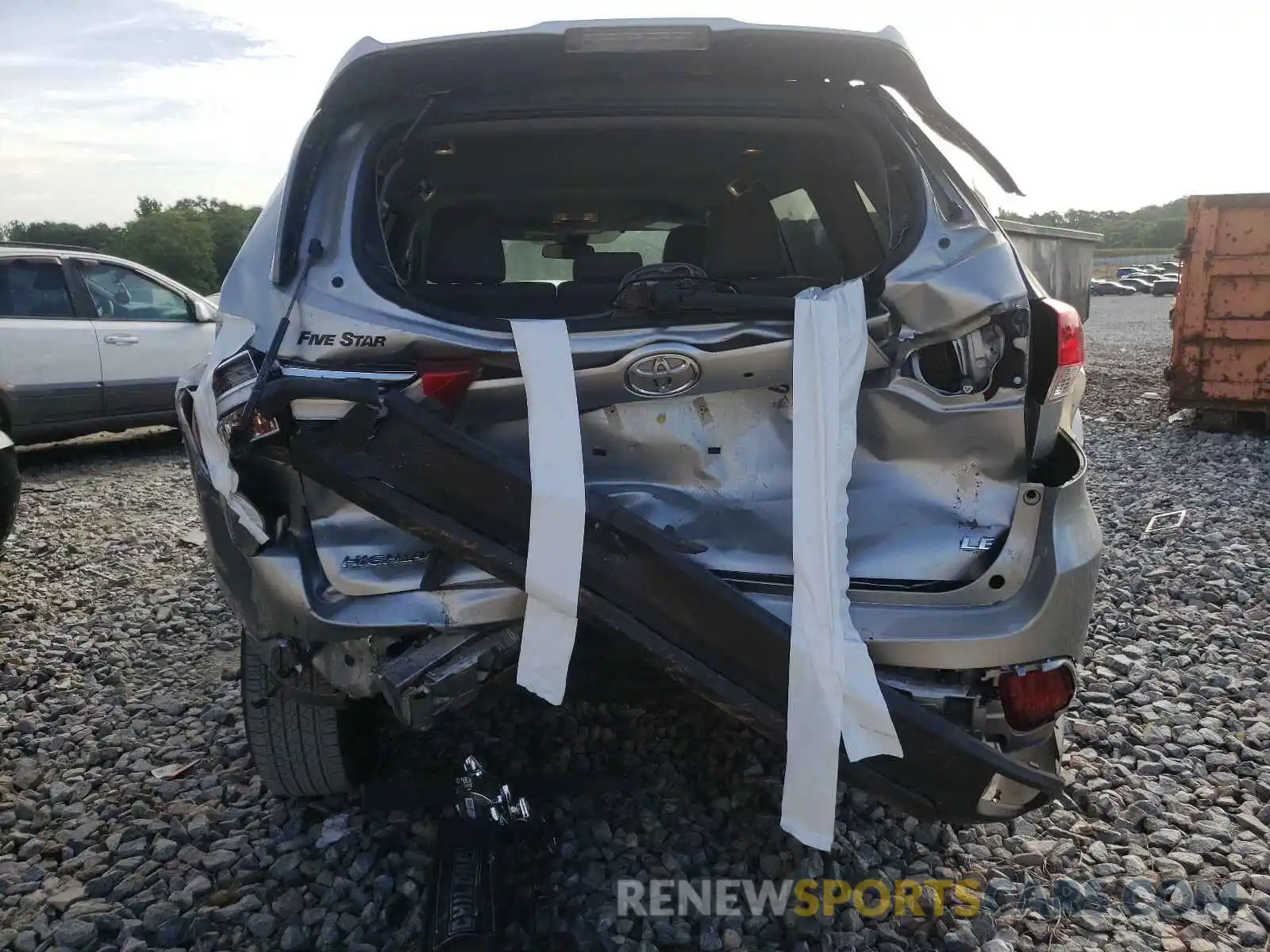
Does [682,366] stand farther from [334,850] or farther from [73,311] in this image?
[73,311]

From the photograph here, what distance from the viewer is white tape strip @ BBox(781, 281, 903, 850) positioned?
187 centimetres

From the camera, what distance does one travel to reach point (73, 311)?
7297mm

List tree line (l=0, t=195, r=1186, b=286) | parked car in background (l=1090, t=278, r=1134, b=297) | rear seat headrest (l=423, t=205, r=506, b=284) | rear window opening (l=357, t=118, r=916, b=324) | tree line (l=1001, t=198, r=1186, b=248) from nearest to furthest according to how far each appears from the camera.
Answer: rear window opening (l=357, t=118, r=916, b=324) → rear seat headrest (l=423, t=205, r=506, b=284) → tree line (l=0, t=195, r=1186, b=286) → parked car in background (l=1090, t=278, r=1134, b=297) → tree line (l=1001, t=198, r=1186, b=248)

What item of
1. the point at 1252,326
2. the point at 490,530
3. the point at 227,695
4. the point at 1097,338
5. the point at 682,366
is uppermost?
the point at 682,366

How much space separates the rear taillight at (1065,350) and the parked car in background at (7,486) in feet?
14.4

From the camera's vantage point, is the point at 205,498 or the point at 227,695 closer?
the point at 205,498

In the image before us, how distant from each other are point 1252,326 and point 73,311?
9366mm

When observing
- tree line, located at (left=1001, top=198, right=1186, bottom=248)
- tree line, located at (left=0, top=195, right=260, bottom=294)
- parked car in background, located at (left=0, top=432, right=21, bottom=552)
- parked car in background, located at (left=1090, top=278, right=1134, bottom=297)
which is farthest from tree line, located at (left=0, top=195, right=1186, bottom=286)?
tree line, located at (left=1001, top=198, right=1186, bottom=248)

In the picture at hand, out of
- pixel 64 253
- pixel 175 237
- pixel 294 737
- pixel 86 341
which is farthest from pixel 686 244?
pixel 175 237

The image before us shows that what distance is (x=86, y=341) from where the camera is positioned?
7258mm

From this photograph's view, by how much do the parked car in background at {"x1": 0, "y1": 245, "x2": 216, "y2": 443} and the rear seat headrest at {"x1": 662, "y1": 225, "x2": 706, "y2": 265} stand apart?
449 cm

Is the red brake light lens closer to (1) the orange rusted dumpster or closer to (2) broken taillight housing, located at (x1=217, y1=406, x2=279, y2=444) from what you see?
(2) broken taillight housing, located at (x1=217, y1=406, x2=279, y2=444)

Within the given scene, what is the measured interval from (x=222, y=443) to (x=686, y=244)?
2067mm

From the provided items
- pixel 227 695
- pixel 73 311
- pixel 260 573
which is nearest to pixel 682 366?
pixel 260 573
